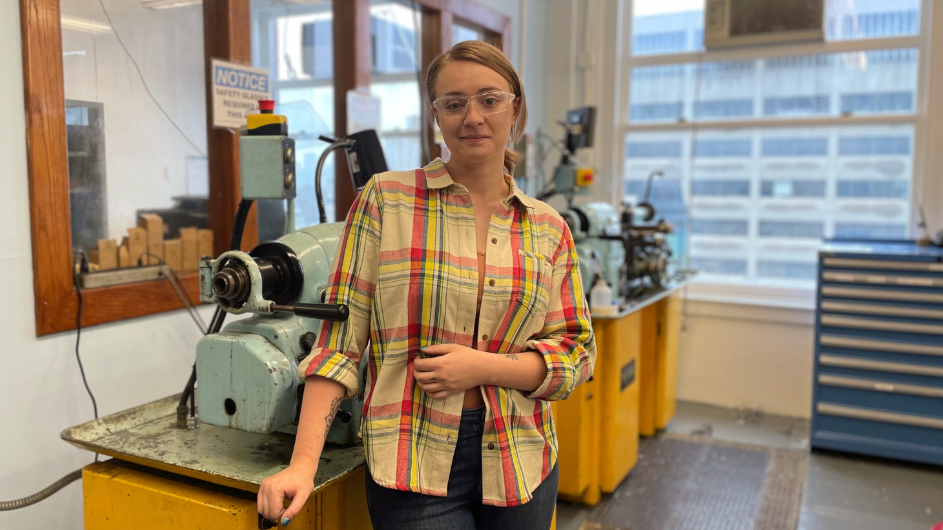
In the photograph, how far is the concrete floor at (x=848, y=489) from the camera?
268cm

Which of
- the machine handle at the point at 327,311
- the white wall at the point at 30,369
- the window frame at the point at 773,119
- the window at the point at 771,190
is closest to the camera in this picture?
the machine handle at the point at 327,311

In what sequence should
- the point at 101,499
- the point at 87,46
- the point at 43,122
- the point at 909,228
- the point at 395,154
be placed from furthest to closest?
the point at 909,228 < the point at 395,154 < the point at 87,46 < the point at 43,122 < the point at 101,499

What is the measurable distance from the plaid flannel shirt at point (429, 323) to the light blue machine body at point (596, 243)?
5.06 feet

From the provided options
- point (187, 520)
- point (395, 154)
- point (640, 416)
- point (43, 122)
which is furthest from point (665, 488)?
point (43, 122)

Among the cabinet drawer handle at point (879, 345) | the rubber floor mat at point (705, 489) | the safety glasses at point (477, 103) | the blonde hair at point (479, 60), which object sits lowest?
the rubber floor mat at point (705, 489)

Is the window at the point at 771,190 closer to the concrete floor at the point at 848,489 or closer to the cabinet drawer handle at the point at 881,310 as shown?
the cabinet drawer handle at the point at 881,310

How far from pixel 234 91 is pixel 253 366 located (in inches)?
53.4

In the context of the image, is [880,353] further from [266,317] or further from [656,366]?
[266,317]

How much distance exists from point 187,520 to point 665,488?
2.25m

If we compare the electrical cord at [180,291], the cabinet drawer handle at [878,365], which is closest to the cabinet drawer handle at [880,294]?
the cabinet drawer handle at [878,365]

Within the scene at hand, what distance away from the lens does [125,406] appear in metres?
2.05

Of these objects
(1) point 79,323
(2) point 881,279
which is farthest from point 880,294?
(1) point 79,323

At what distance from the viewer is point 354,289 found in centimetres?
112

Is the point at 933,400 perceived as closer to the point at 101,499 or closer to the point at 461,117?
the point at 461,117
